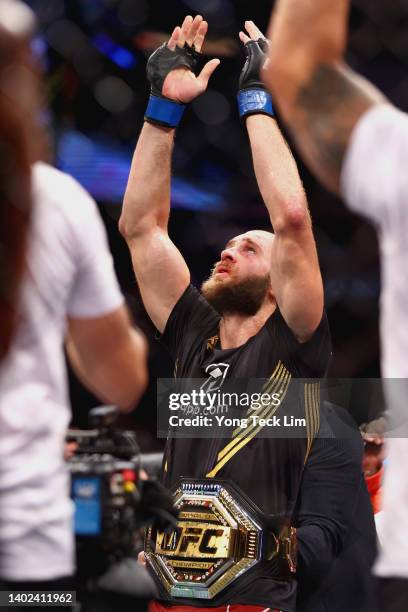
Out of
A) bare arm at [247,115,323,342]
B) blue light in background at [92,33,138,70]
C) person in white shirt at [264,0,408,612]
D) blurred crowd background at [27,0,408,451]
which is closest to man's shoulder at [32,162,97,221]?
person in white shirt at [264,0,408,612]

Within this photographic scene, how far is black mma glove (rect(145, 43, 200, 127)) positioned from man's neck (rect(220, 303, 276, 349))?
0.43m

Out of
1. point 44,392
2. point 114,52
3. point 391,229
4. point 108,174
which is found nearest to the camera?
point 391,229

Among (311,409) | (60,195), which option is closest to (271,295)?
(311,409)

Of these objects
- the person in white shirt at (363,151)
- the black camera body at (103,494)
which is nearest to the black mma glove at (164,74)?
the black camera body at (103,494)

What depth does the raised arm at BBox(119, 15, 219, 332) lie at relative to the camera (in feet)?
6.56

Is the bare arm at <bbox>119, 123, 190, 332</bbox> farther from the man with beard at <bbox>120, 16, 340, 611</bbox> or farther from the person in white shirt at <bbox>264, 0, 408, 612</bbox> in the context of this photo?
the person in white shirt at <bbox>264, 0, 408, 612</bbox>

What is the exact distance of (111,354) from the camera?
1204 mm

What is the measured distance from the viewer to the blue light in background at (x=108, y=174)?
290 centimetres

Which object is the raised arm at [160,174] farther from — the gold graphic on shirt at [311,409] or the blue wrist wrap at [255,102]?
the gold graphic on shirt at [311,409]

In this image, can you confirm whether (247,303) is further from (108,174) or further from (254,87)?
(108,174)

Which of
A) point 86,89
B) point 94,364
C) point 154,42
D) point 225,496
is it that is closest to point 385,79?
point 154,42

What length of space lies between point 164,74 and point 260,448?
0.78 metres

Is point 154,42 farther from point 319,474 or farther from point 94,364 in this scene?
point 94,364

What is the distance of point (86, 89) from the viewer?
291cm
